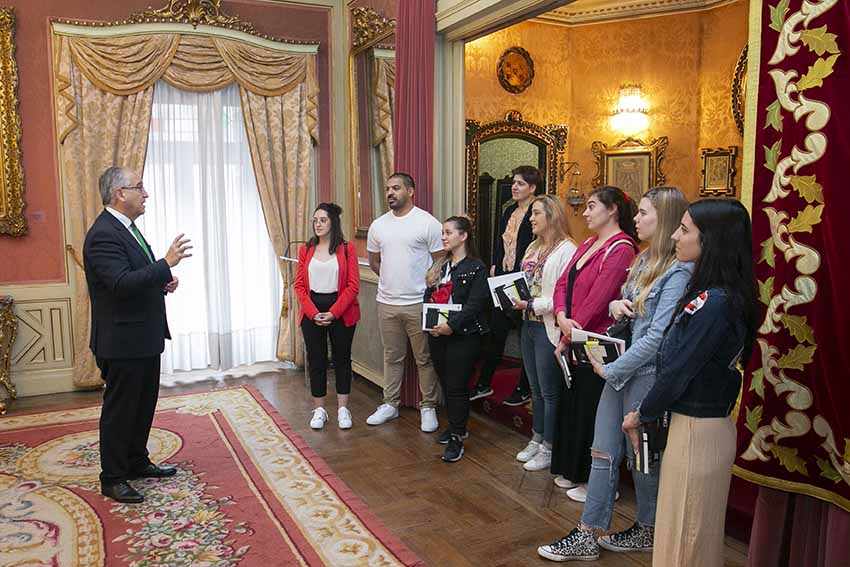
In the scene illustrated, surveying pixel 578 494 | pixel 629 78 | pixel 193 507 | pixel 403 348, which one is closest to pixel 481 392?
pixel 403 348

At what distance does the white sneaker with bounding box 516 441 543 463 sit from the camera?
386cm

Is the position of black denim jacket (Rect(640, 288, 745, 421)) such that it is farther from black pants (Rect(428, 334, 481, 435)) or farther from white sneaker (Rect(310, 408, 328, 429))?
white sneaker (Rect(310, 408, 328, 429))

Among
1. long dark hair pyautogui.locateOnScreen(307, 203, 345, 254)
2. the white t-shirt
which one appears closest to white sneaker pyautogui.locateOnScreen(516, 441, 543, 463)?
the white t-shirt

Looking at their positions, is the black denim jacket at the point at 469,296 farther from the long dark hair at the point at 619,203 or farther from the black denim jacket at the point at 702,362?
the black denim jacket at the point at 702,362

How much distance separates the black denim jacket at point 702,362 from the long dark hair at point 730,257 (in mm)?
35

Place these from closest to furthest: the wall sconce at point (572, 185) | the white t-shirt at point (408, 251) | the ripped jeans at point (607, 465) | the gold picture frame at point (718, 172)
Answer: the ripped jeans at point (607, 465) → the white t-shirt at point (408, 251) → the gold picture frame at point (718, 172) → the wall sconce at point (572, 185)

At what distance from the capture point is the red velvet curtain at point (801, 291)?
2102 millimetres

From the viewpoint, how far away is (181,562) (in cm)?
279

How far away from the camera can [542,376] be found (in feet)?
12.1

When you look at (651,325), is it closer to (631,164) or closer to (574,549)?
(574,549)

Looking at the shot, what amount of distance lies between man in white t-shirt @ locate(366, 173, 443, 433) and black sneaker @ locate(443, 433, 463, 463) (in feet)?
1.46

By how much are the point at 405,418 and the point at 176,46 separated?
11.7ft

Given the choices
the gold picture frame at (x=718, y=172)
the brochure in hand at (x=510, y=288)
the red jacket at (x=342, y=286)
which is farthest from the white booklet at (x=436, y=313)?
the gold picture frame at (x=718, y=172)

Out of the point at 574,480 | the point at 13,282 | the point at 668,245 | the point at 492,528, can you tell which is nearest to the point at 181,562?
the point at 492,528
